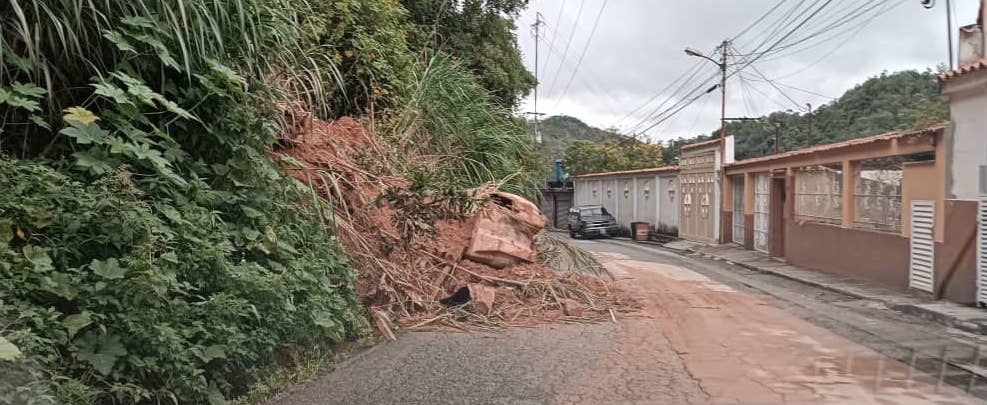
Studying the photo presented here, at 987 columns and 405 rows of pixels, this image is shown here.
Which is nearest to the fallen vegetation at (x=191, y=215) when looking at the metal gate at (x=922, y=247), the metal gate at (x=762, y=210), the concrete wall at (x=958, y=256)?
the concrete wall at (x=958, y=256)

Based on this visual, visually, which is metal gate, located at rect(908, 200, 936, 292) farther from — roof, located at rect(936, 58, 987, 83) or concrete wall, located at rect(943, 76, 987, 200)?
roof, located at rect(936, 58, 987, 83)

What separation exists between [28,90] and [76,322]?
5.34 feet

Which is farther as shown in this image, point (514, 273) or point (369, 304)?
point (514, 273)

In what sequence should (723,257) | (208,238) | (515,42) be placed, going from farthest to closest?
(723,257) < (515,42) < (208,238)

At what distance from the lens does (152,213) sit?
14.9 ft

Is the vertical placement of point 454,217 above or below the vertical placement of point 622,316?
above

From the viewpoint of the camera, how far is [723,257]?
2084 cm

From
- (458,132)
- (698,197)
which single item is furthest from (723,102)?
(458,132)

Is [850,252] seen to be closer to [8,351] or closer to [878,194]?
[878,194]

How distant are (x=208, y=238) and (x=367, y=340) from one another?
7.65ft

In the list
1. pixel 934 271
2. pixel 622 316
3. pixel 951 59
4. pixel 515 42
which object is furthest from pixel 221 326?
pixel 951 59

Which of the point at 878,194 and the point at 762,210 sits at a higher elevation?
the point at 878,194

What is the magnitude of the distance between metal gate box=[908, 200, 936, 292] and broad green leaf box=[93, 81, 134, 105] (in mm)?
11880

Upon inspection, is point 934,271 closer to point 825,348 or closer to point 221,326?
point 825,348
